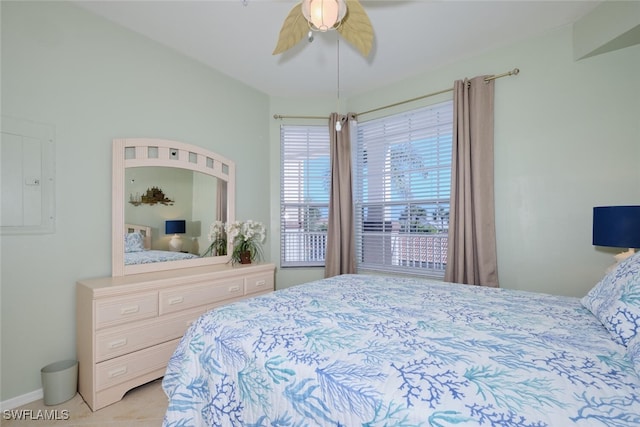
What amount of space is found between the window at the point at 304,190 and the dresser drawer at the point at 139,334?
5.24ft

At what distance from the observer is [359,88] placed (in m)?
3.43

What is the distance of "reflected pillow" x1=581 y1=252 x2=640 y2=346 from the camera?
3.14ft

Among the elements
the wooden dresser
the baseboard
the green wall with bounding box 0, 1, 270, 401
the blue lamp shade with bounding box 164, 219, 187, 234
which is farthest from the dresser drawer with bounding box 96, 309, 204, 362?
the blue lamp shade with bounding box 164, 219, 187, 234

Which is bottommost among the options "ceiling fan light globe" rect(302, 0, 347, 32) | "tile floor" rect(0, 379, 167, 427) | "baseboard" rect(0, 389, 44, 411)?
"tile floor" rect(0, 379, 167, 427)

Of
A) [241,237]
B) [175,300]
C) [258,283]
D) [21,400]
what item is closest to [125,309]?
[175,300]

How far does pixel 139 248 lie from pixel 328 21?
2.14 m

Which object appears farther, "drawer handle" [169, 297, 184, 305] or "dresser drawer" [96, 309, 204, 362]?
"drawer handle" [169, 297, 184, 305]

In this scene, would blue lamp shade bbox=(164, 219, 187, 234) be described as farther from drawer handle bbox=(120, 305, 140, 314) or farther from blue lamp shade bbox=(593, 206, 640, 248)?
blue lamp shade bbox=(593, 206, 640, 248)

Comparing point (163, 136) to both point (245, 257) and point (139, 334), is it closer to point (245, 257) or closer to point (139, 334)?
point (245, 257)

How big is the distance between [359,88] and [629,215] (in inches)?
105

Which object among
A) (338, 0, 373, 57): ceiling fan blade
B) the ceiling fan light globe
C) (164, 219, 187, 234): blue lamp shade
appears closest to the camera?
the ceiling fan light globe

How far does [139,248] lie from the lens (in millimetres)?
2338

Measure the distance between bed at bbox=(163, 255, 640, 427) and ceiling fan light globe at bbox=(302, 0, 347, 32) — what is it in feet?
4.76

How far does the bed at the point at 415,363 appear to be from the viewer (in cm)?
72
